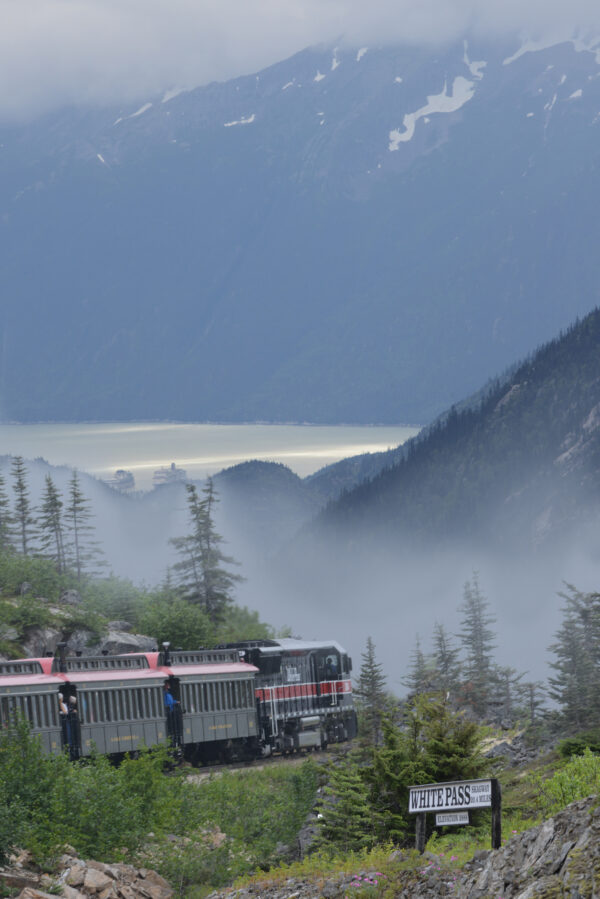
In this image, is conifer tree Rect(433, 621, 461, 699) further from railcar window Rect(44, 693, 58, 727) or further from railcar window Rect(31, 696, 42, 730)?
railcar window Rect(31, 696, 42, 730)

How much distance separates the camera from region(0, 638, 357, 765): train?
55.9m

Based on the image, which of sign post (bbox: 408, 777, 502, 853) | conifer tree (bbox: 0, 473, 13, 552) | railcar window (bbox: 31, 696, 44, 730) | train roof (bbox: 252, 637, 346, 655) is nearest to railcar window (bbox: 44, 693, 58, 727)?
railcar window (bbox: 31, 696, 44, 730)

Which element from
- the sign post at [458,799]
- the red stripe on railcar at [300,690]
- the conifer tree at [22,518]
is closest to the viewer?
the sign post at [458,799]

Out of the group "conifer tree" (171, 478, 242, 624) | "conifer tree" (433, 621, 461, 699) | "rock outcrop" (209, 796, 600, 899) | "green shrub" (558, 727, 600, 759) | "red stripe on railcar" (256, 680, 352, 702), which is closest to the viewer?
"rock outcrop" (209, 796, 600, 899)

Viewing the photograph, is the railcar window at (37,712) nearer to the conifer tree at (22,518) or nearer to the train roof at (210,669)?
the train roof at (210,669)

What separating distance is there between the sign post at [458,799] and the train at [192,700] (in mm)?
23978

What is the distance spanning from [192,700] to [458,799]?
3693 cm

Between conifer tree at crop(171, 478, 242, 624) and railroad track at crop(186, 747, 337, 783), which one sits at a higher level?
conifer tree at crop(171, 478, 242, 624)

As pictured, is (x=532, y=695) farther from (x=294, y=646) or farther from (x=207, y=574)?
(x=207, y=574)

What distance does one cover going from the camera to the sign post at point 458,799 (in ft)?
88.3

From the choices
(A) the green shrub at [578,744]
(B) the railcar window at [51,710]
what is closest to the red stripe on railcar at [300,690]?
(B) the railcar window at [51,710]

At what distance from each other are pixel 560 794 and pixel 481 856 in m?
7.36

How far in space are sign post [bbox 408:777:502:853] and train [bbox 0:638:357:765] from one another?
24.0m

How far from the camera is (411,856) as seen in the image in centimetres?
2906
